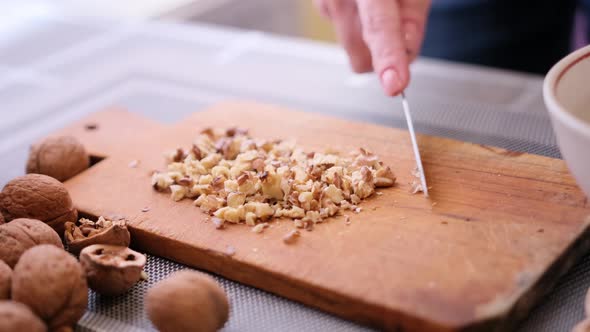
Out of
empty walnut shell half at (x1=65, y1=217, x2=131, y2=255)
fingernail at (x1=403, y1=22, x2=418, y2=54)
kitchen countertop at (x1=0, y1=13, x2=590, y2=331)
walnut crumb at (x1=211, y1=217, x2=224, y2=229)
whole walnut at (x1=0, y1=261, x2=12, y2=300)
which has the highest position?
whole walnut at (x1=0, y1=261, x2=12, y2=300)

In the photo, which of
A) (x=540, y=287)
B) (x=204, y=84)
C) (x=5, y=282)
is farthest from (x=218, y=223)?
(x=204, y=84)

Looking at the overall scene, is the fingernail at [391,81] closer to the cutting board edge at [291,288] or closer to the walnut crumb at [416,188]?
the walnut crumb at [416,188]

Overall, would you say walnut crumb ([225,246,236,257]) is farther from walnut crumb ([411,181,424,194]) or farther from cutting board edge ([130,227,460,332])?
walnut crumb ([411,181,424,194])

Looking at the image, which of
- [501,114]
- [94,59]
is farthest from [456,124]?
[94,59]

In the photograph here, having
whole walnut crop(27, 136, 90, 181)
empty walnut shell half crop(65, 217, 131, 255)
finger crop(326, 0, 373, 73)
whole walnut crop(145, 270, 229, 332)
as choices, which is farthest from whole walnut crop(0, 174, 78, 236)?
finger crop(326, 0, 373, 73)

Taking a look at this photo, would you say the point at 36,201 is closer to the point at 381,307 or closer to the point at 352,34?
the point at 381,307

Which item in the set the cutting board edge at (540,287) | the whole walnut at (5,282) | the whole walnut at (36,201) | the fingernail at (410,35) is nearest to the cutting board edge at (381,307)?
the cutting board edge at (540,287)

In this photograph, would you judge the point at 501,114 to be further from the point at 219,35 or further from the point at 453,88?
the point at 219,35
